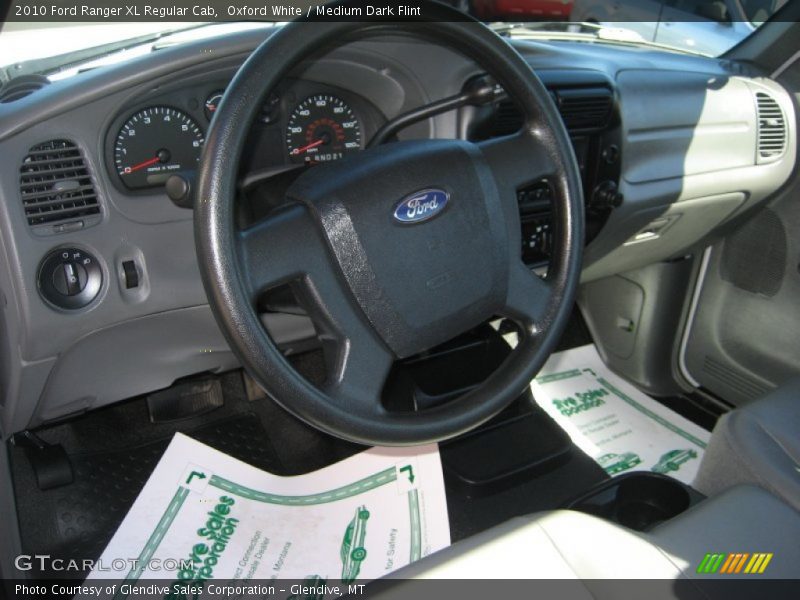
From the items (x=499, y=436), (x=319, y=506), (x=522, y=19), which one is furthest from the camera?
(x=522, y=19)

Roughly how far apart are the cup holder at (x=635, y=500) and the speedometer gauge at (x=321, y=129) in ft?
2.59

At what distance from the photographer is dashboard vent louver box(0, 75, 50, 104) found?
1.10 m

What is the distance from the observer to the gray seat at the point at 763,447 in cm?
102

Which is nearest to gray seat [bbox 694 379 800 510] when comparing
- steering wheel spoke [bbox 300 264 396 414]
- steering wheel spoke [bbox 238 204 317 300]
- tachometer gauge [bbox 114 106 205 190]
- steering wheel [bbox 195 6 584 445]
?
steering wheel [bbox 195 6 584 445]

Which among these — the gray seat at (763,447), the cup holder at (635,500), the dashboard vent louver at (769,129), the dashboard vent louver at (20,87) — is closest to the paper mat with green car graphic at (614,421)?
the cup holder at (635,500)

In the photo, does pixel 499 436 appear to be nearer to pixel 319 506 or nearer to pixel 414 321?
pixel 319 506

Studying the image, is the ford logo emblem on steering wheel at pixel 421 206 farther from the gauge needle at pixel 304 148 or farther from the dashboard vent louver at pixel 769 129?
the dashboard vent louver at pixel 769 129

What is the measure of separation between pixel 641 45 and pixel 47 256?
58.4 inches

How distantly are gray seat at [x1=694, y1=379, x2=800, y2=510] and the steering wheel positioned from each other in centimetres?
34

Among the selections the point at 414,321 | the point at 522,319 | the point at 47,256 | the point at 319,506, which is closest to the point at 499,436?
the point at 319,506

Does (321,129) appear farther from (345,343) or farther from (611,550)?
(611,550)

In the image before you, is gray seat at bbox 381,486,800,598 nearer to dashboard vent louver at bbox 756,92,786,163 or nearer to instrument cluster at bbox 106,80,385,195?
instrument cluster at bbox 106,80,385,195

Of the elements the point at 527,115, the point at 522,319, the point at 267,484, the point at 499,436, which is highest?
the point at 527,115

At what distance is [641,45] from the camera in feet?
6.09
